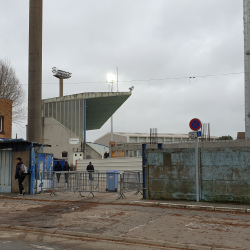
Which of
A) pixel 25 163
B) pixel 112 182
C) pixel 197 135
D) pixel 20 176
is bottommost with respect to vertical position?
pixel 112 182

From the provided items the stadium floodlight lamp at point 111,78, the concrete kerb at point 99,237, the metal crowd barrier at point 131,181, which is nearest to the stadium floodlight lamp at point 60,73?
the stadium floodlight lamp at point 111,78

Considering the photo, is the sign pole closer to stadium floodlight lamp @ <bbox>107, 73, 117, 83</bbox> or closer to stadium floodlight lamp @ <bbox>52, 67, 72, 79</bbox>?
stadium floodlight lamp @ <bbox>107, 73, 117, 83</bbox>

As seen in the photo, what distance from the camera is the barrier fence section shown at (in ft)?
49.9

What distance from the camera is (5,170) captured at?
693 inches

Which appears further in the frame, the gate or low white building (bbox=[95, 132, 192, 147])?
low white building (bbox=[95, 132, 192, 147])

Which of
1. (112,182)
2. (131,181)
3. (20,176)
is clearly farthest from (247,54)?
(20,176)

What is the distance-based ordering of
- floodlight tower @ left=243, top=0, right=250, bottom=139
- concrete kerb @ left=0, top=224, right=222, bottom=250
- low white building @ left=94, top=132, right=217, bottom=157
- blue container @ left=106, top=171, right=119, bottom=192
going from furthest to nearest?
low white building @ left=94, top=132, right=217, bottom=157 < floodlight tower @ left=243, top=0, right=250, bottom=139 < blue container @ left=106, top=171, right=119, bottom=192 < concrete kerb @ left=0, top=224, right=222, bottom=250

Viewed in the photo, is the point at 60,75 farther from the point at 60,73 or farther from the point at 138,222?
the point at 138,222

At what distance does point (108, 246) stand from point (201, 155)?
6.72m

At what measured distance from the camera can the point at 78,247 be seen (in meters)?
6.91

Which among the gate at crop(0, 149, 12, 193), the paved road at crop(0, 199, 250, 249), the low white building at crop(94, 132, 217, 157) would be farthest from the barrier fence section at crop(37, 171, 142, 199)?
the low white building at crop(94, 132, 217, 157)

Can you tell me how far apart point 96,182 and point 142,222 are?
20.4 feet

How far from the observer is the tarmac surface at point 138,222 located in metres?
7.36

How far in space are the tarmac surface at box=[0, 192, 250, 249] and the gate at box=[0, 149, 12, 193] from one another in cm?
359
